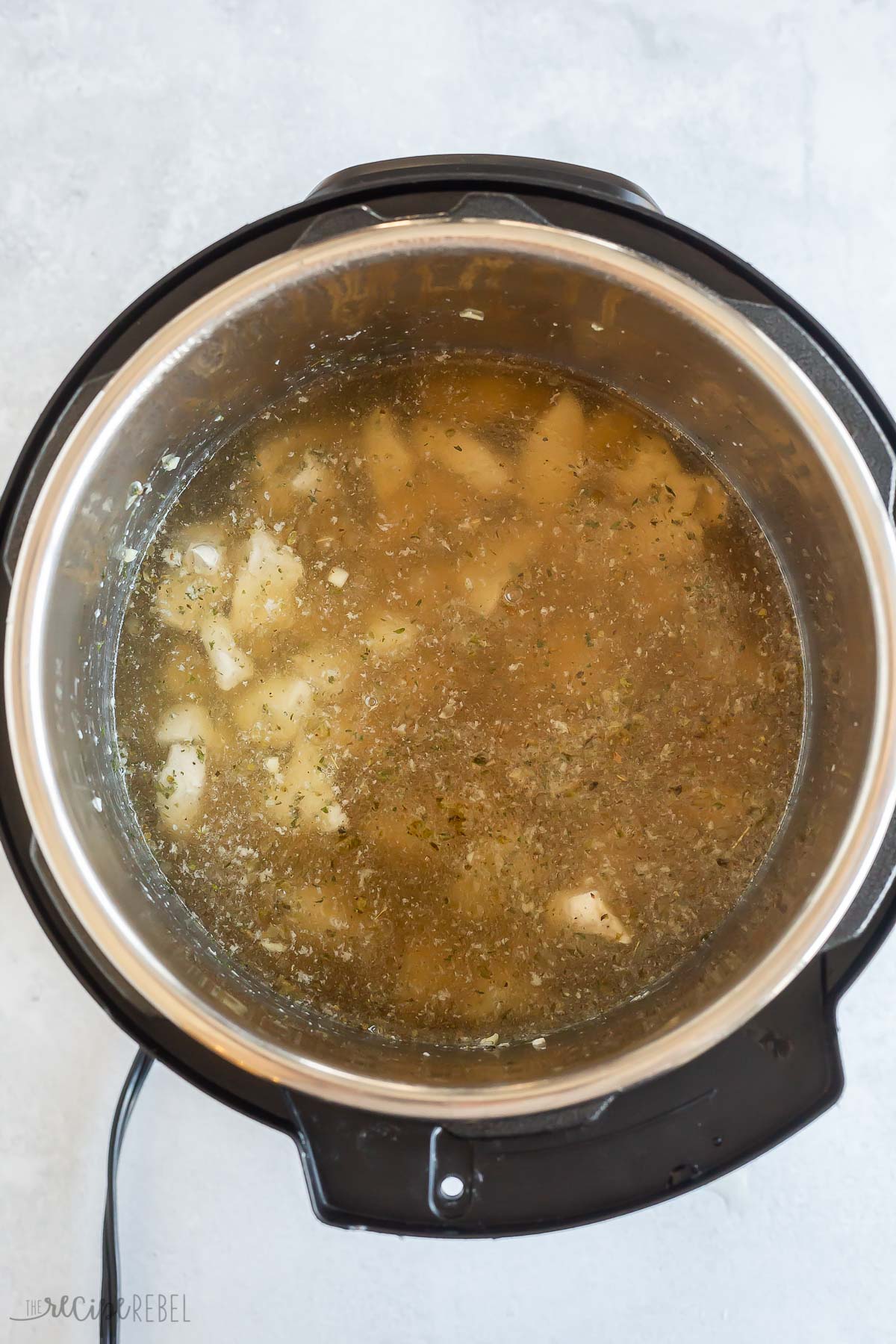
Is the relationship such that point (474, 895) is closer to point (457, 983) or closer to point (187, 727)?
point (457, 983)

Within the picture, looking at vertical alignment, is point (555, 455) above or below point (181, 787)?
above

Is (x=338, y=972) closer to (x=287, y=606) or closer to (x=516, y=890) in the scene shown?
(x=516, y=890)

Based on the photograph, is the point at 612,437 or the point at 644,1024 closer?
the point at 644,1024

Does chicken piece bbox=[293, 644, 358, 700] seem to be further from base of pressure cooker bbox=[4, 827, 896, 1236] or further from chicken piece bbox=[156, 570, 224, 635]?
base of pressure cooker bbox=[4, 827, 896, 1236]

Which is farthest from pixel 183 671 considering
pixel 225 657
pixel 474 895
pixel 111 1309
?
pixel 111 1309

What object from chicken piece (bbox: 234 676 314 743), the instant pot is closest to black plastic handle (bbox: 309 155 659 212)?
the instant pot

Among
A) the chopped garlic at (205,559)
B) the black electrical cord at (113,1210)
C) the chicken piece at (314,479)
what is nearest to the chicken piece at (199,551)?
the chopped garlic at (205,559)

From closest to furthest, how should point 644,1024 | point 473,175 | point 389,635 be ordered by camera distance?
point 473,175 → point 644,1024 → point 389,635
